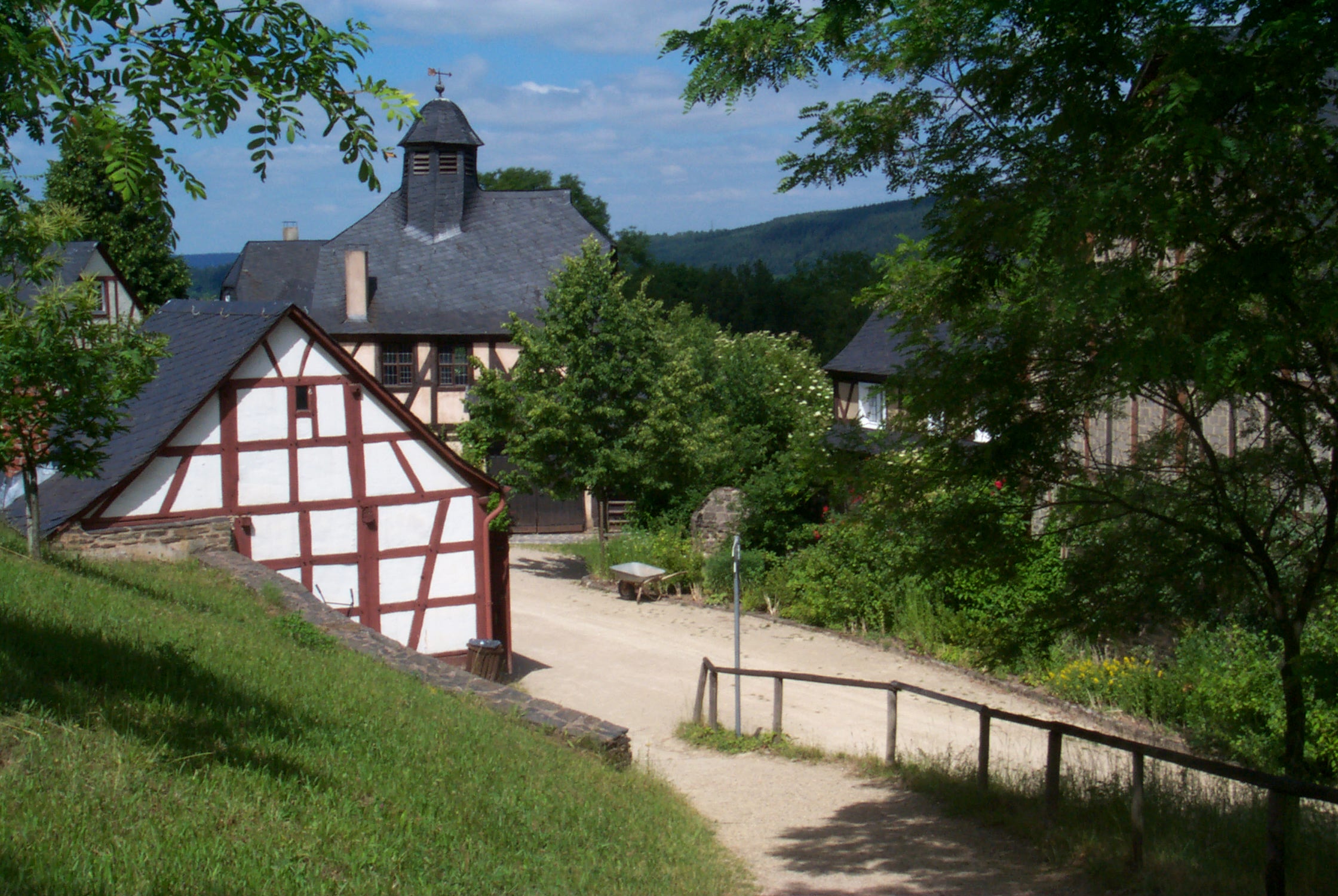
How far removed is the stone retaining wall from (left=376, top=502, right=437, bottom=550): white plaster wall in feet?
7.43

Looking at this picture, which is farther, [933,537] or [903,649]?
[903,649]

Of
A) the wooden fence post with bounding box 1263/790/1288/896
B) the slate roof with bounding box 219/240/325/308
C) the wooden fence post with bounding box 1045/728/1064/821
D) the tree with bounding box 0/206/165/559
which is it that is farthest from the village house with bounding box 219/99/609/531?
the wooden fence post with bounding box 1263/790/1288/896

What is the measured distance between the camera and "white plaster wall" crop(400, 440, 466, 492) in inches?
632

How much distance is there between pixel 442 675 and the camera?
10820 mm

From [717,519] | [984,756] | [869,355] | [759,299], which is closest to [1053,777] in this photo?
[984,756]

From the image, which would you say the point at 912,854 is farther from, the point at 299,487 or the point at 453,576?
the point at 299,487

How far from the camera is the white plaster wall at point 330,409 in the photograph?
15.4 m

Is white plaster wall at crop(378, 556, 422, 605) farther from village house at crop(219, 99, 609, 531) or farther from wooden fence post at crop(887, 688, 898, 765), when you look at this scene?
village house at crop(219, 99, 609, 531)

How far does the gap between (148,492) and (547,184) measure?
63366 mm

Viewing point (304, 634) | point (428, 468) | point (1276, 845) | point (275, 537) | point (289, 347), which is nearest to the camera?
point (1276, 845)

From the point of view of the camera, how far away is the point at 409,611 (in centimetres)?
1602

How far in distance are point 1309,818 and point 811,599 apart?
46.4 ft

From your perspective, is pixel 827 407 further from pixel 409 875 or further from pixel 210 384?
pixel 409 875

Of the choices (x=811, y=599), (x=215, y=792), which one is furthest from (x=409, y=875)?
(x=811, y=599)
